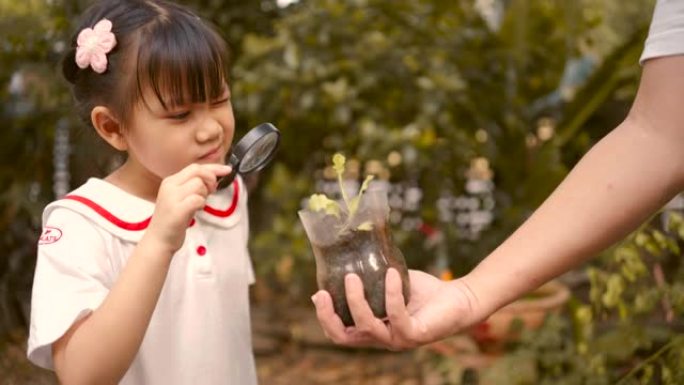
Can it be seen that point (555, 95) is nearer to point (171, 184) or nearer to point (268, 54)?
point (268, 54)

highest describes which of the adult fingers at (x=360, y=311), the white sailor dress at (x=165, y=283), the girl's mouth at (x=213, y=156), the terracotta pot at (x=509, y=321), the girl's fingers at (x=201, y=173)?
the girl's fingers at (x=201, y=173)

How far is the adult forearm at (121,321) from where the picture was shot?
4.46 feet

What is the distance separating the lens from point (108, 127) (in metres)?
1.61

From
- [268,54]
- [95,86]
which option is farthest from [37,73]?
[95,86]

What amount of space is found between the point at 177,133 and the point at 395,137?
6.91ft

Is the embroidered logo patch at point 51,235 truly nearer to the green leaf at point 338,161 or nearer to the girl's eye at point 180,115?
the girl's eye at point 180,115

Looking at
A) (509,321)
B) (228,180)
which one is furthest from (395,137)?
(228,180)

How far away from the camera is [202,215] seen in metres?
1.70

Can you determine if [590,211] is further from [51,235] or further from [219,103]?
[51,235]

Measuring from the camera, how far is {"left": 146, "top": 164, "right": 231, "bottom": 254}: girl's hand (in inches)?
54.1

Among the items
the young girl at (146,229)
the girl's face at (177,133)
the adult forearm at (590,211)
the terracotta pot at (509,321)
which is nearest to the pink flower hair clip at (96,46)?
the young girl at (146,229)

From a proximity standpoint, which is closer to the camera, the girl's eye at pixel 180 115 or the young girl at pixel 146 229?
the young girl at pixel 146 229

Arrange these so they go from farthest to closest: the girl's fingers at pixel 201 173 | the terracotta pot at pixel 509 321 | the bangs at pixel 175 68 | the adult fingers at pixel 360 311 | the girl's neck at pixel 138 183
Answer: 1. the terracotta pot at pixel 509 321
2. the girl's neck at pixel 138 183
3. the bangs at pixel 175 68
4. the girl's fingers at pixel 201 173
5. the adult fingers at pixel 360 311

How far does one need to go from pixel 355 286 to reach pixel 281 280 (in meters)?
3.36
